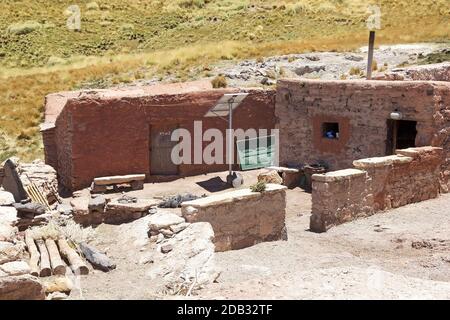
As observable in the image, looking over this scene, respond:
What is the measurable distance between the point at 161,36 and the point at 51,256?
131ft

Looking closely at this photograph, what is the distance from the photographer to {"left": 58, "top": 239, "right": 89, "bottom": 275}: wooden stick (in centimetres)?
987

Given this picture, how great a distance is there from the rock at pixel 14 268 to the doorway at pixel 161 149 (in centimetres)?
Answer: 965

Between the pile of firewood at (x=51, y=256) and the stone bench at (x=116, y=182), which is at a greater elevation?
the pile of firewood at (x=51, y=256)

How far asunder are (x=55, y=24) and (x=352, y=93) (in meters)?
36.8

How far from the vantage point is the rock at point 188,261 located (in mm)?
8883

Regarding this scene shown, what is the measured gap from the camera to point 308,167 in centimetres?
1700

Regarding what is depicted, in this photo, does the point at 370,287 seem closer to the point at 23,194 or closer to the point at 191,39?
the point at 23,194

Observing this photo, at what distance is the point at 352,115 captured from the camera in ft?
53.8

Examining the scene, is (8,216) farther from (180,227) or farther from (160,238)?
(180,227)

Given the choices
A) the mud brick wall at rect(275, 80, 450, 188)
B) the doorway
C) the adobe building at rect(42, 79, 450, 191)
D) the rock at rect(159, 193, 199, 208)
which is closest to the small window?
the adobe building at rect(42, 79, 450, 191)

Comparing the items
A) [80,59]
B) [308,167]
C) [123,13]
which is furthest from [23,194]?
[123,13]

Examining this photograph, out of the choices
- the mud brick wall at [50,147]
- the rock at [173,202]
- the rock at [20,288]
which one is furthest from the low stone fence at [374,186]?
the mud brick wall at [50,147]

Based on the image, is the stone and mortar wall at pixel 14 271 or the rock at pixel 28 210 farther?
the rock at pixel 28 210

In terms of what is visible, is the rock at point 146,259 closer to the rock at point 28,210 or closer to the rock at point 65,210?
the rock at point 28,210
